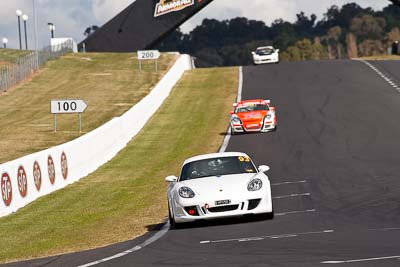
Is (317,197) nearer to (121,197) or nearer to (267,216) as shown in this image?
(267,216)

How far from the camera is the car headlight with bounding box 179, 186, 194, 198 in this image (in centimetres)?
1756

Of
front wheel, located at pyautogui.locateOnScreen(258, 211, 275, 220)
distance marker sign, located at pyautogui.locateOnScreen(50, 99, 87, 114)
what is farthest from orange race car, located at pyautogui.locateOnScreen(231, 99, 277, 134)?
front wheel, located at pyautogui.locateOnScreen(258, 211, 275, 220)

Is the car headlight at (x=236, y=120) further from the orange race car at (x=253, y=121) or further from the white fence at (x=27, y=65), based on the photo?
the white fence at (x=27, y=65)

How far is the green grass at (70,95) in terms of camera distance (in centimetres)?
4147

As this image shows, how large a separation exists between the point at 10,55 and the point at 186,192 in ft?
232

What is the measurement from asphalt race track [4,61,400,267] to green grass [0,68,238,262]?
1611mm

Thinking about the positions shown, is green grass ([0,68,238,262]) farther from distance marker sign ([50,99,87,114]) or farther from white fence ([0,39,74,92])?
white fence ([0,39,74,92])

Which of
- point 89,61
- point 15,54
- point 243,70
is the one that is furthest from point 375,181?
point 15,54

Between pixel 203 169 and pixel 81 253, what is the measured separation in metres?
4.42

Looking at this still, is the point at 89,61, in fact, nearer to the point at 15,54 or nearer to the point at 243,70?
the point at 15,54

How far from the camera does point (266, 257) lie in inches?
493

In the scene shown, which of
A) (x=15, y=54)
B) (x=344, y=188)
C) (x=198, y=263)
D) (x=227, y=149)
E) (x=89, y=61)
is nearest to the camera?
(x=198, y=263)

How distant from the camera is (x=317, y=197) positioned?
21.4m

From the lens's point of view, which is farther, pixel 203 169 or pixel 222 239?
pixel 203 169
